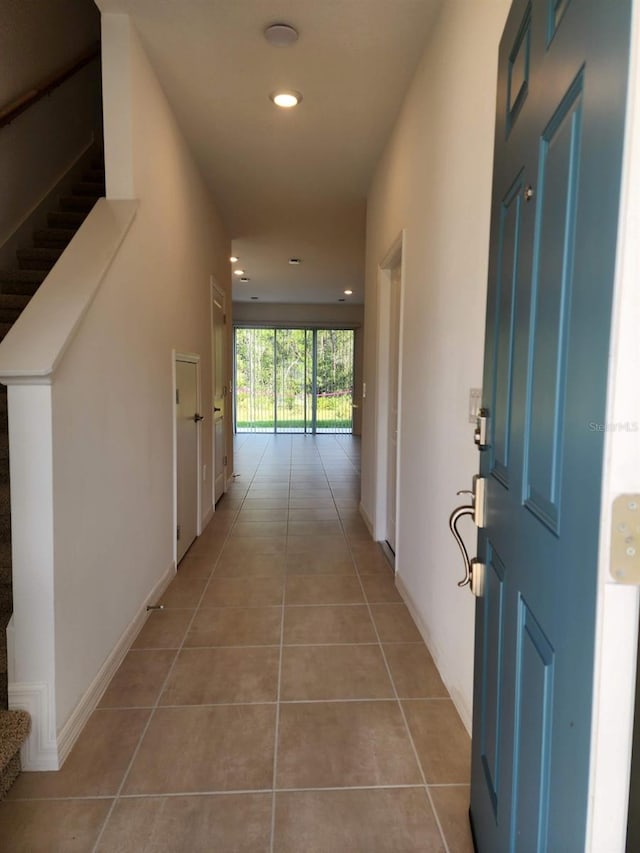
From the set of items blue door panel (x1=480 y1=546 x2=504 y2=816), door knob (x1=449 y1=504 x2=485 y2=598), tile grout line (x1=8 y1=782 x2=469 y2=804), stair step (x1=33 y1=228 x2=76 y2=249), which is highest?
stair step (x1=33 y1=228 x2=76 y2=249)

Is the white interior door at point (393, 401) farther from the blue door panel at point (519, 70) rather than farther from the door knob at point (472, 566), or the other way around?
the blue door panel at point (519, 70)

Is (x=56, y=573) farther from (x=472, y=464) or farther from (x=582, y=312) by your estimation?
(x=582, y=312)

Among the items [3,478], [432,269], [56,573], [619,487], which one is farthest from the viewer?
[432,269]

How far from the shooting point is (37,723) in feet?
5.21

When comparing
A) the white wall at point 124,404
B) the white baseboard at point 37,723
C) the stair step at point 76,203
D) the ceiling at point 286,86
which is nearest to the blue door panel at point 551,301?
the white wall at point 124,404

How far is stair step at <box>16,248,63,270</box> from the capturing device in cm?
317

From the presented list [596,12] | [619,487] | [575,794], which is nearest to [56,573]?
[575,794]

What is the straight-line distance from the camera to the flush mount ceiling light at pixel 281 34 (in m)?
2.35

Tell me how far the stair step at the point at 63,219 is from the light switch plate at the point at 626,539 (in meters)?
3.90

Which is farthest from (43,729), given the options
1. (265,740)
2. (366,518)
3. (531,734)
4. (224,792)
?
(366,518)

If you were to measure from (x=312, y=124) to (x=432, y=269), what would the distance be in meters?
1.67

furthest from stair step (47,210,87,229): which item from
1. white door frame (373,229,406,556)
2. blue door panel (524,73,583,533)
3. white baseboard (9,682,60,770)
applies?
blue door panel (524,73,583,533)

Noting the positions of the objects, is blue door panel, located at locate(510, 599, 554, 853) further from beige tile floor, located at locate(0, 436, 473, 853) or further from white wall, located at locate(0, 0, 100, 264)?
white wall, located at locate(0, 0, 100, 264)

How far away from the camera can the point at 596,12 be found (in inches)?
25.3
